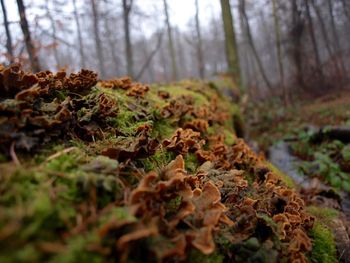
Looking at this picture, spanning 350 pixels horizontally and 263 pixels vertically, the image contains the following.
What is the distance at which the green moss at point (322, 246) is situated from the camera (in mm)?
2533

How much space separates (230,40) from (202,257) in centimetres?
1038

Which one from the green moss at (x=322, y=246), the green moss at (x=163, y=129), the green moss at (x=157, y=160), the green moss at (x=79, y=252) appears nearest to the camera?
the green moss at (x=79, y=252)

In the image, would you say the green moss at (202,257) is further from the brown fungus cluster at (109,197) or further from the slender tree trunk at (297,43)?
the slender tree trunk at (297,43)

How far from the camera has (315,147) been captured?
9516 millimetres

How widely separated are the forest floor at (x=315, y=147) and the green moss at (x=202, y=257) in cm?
147

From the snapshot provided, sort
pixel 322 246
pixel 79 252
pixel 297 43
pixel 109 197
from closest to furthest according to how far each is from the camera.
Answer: pixel 79 252 < pixel 109 197 < pixel 322 246 < pixel 297 43

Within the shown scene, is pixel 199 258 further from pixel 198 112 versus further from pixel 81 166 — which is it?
pixel 198 112

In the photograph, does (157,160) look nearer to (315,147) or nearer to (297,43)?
(315,147)

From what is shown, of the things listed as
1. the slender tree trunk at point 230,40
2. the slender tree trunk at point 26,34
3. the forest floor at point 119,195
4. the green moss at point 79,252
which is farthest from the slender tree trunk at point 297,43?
the green moss at point 79,252

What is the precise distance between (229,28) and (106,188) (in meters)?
10.6


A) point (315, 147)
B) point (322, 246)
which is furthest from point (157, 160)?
point (315, 147)

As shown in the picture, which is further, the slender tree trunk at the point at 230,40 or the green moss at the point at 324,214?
the slender tree trunk at the point at 230,40

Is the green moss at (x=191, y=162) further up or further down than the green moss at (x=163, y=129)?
further down

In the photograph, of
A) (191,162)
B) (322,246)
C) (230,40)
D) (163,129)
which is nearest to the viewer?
(322,246)
